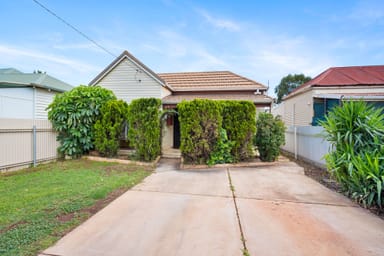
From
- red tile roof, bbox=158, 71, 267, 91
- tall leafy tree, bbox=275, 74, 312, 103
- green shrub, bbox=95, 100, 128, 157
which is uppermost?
tall leafy tree, bbox=275, 74, 312, 103

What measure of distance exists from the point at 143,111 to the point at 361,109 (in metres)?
6.73

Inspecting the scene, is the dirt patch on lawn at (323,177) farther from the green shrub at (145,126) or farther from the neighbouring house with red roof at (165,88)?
the green shrub at (145,126)

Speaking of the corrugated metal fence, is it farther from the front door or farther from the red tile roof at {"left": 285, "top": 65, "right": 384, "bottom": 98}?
the red tile roof at {"left": 285, "top": 65, "right": 384, "bottom": 98}

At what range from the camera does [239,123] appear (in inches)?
301

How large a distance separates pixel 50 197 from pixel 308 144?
28.9 feet

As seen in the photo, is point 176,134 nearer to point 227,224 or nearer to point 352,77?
point 227,224

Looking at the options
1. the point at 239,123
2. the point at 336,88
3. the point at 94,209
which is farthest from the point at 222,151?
the point at 336,88

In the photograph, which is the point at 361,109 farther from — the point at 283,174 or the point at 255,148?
the point at 255,148

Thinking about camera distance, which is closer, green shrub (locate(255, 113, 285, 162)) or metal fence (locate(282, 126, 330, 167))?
metal fence (locate(282, 126, 330, 167))

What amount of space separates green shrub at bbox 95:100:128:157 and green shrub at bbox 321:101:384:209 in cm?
729

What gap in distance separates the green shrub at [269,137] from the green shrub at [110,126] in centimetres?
566

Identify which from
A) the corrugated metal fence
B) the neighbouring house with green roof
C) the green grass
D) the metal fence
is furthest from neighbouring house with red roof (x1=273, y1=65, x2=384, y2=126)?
the neighbouring house with green roof

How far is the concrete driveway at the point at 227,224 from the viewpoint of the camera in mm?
2404

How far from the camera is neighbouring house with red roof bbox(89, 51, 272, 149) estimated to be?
11.7 metres
